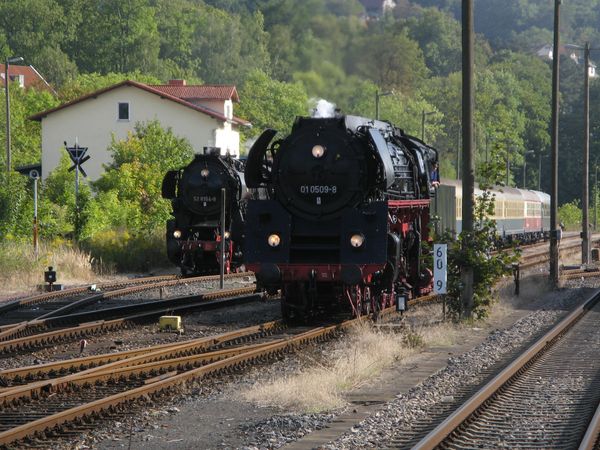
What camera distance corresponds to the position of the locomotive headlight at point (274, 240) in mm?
17031

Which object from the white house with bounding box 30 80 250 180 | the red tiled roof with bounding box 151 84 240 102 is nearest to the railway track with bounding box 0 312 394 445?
the white house with bounding box 30 80 250 180

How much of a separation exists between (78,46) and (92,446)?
88.7 m

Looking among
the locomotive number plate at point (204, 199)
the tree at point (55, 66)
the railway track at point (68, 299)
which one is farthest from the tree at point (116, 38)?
the railway track at point (68, 299)

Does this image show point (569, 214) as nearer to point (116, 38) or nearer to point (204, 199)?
point (116, 38)

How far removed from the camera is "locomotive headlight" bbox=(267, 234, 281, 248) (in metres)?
17.0

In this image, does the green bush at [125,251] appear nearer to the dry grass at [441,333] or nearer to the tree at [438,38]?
the tree at [438,38]

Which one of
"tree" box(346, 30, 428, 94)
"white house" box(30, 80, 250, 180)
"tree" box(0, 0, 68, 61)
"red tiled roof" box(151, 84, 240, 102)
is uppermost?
"tree" box(0, 0, 68, 61)

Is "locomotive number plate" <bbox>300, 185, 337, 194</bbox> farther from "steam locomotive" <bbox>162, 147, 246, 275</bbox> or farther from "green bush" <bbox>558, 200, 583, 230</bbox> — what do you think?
"green bush" <bbox>558, 200, 583, 230</bbox>

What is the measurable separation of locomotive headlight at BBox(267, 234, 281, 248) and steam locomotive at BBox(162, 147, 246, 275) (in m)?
10.1

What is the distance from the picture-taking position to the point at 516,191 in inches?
1956

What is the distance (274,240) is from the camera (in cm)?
1705

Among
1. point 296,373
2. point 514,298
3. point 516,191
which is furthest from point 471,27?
point 516,191

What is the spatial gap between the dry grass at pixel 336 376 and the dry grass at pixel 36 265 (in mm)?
10987

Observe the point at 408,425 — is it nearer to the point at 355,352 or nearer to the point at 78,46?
the point at 355,352
